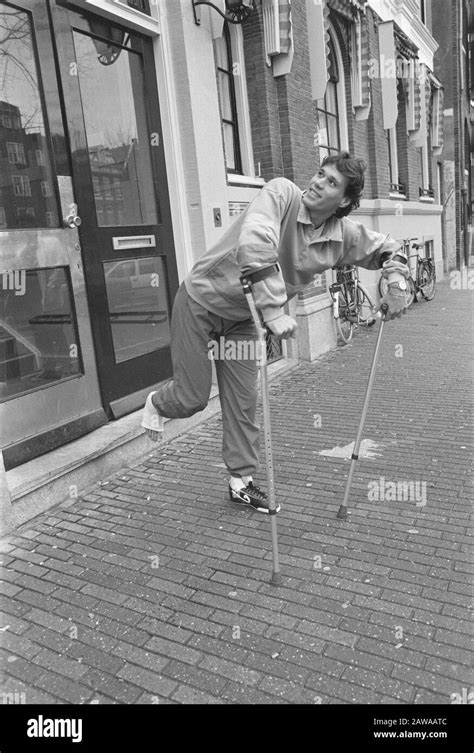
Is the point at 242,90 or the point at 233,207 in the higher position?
the point at 242,90

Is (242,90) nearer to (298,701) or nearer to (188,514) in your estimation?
(188,514)

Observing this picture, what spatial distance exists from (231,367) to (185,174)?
9.76ft

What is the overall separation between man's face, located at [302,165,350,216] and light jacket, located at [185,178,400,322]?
0.06m

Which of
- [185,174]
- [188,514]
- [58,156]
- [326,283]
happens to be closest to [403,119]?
[326,283]

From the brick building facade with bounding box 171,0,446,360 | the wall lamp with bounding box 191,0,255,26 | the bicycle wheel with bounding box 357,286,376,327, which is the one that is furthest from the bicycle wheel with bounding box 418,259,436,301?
the wall lamp with bounding box 191,0,255,26

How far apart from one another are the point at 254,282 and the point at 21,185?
226 centimetres

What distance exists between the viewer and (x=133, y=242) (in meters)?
5.11

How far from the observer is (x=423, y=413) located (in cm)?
541

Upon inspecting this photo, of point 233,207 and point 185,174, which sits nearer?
point 185,174

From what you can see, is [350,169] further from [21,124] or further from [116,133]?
[116,133]

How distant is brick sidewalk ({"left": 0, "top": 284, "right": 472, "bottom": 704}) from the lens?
90.0 inches

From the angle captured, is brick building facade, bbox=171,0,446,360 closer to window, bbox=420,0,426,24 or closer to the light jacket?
window, bbox=420,0,426,24

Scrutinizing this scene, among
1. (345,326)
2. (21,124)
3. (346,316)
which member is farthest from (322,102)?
(21,124)

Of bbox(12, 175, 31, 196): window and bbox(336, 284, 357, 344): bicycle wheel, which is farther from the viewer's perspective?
bbox(336, 284, 357, 344): bicycle wheel
